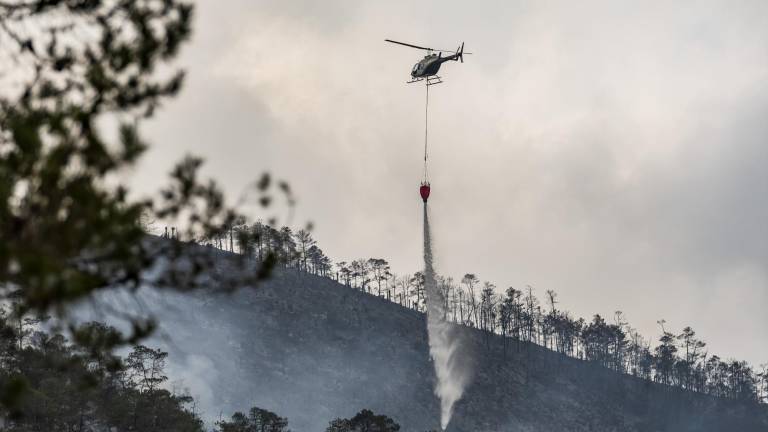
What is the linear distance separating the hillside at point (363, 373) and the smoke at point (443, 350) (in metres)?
1.64

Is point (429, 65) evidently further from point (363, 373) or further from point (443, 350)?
point (443, 350)

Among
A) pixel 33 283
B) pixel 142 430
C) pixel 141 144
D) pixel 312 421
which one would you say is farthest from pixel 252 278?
pixel 312 421

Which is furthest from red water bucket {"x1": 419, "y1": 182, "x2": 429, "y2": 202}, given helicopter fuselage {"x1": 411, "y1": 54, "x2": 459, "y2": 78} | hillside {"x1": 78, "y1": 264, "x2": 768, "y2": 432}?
hillside {"x1": 78, "y1": 264, "x2": 768, "y2": 432}

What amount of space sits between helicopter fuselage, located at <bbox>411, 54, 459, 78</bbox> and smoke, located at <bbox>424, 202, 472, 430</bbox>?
40.6 metres

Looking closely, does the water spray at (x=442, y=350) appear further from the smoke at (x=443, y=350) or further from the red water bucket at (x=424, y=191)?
the red water bucket at (x=424, y=191)

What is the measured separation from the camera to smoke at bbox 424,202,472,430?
129 m

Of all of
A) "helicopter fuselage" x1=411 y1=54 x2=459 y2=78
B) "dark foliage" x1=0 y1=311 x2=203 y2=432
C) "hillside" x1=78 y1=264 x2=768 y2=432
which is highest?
"helicopter fuselage" x1=411 y1=54 x2=459 y2=78

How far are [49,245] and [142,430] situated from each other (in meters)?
44.7

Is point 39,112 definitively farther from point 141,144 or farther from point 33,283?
point 33,283

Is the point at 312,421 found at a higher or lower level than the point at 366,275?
lower

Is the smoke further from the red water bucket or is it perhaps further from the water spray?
the red water bucket

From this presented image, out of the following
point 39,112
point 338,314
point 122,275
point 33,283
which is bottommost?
point 33,283

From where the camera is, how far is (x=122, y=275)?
10266mm

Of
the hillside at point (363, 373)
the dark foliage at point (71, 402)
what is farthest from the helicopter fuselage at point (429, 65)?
the hillside at point (363, 373)
